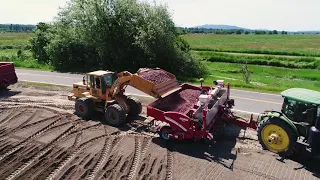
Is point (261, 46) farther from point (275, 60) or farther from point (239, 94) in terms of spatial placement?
point (239, 94)

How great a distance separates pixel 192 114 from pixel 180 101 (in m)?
2.48

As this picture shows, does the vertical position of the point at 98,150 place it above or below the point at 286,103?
below

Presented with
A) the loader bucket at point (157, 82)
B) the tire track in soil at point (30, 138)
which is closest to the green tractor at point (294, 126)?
the loader bucket at point (157, 82)

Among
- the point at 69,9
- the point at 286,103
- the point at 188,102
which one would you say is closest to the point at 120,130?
the point at 188,102

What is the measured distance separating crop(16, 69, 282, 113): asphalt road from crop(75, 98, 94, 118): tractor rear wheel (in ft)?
20.1

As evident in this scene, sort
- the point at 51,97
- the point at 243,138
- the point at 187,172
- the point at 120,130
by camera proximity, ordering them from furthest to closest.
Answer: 1. the point at 51,97
2. the point at 120,130
3. the point at 243,138
4. the point at 187,172

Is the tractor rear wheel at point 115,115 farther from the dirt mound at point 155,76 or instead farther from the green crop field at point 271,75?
the green crop field at point 271,75

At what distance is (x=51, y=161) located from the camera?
32.2 ft

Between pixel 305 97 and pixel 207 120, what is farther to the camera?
pixel 207 120

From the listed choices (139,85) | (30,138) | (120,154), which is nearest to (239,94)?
(139,85)

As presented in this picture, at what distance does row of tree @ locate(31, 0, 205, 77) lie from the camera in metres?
25.6

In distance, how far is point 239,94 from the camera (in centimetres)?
1997

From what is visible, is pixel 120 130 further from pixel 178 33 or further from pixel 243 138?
pixel 178 33

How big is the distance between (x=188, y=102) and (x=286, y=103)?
13.8ft
